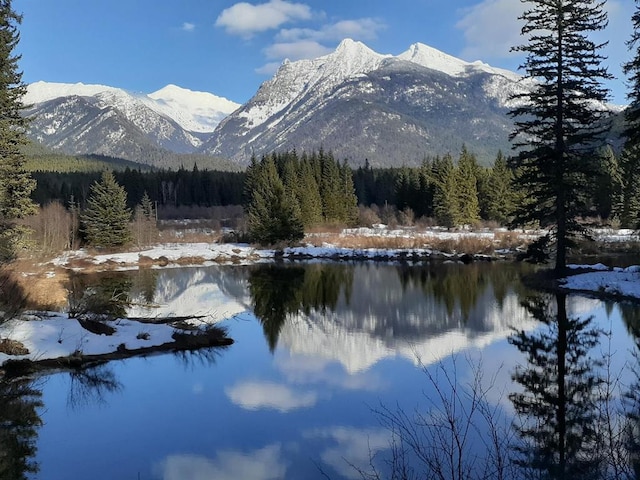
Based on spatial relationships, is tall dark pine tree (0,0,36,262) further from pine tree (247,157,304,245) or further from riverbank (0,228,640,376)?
pine tree (247,157,304,245)

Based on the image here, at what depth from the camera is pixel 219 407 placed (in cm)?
1166

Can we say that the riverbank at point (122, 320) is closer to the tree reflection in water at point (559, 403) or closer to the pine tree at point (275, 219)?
the pine tree at point (275, 219)

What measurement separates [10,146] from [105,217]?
27625mm

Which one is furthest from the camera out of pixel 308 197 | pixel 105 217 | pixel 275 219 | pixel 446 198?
pixel 308 197

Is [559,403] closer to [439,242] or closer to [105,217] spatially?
[439,242]

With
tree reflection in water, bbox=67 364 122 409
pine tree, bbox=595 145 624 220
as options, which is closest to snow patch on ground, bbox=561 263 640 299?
tree reflection in water, bbox=67 364 122 409

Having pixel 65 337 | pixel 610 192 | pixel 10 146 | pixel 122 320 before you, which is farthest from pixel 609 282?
pixel 610 192

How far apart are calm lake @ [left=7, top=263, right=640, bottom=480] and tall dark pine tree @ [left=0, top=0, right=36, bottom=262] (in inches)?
371

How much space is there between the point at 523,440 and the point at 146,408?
752 centimetres

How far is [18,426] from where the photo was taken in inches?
409

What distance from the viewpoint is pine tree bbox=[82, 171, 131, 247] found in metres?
53.7

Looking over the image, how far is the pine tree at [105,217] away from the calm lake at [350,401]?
33.8 m

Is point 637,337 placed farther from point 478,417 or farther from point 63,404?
point 63,404

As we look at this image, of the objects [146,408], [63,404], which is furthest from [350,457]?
[63,404]
